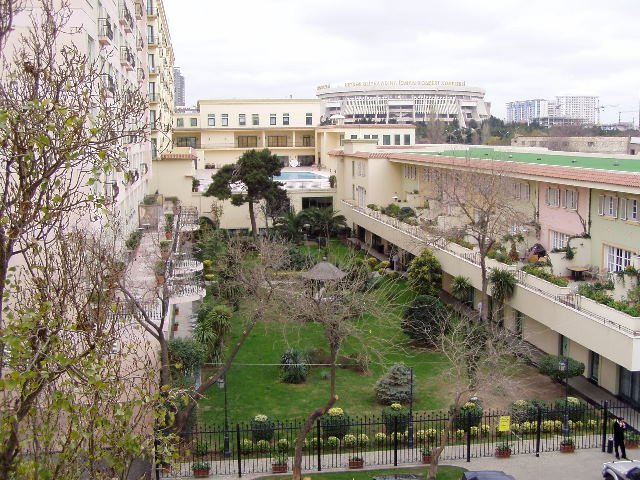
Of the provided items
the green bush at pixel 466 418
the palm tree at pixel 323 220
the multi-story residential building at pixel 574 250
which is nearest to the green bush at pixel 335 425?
the green bush at pixel 466 418

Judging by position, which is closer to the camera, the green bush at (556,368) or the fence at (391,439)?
the fence at (391,439)

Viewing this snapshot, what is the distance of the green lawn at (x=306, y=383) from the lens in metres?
22.5

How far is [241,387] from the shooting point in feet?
80.3

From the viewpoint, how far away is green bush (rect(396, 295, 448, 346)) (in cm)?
2753

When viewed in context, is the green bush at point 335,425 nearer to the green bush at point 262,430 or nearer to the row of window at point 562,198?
the green bush at point 262,430

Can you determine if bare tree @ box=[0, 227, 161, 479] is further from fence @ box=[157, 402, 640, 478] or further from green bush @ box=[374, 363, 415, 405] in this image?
green bush @ box=[374, 363, 415, 405]

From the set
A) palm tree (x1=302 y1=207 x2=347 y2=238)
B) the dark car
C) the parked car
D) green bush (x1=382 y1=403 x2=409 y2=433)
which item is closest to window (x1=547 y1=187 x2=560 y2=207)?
green bush (x1=382 y1=403 x2=409 y2=433)

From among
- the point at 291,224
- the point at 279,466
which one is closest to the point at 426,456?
the point at 279,466

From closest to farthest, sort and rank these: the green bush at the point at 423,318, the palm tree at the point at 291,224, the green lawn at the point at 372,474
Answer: the green lawn at the point at 372,474, the green bush at the point at 423,318, the palm tree at the point at 291,224

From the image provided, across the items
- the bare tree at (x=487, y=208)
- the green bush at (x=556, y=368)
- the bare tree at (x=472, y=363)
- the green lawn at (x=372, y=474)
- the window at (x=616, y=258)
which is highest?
the bare tree at (x=487, y=208)

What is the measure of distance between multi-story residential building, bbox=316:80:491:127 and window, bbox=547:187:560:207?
150 metres

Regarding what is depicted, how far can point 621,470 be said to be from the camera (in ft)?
56.4

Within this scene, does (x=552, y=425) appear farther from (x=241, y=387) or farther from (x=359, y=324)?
(x=359, y=324)

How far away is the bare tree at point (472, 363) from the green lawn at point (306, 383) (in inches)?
44.0
